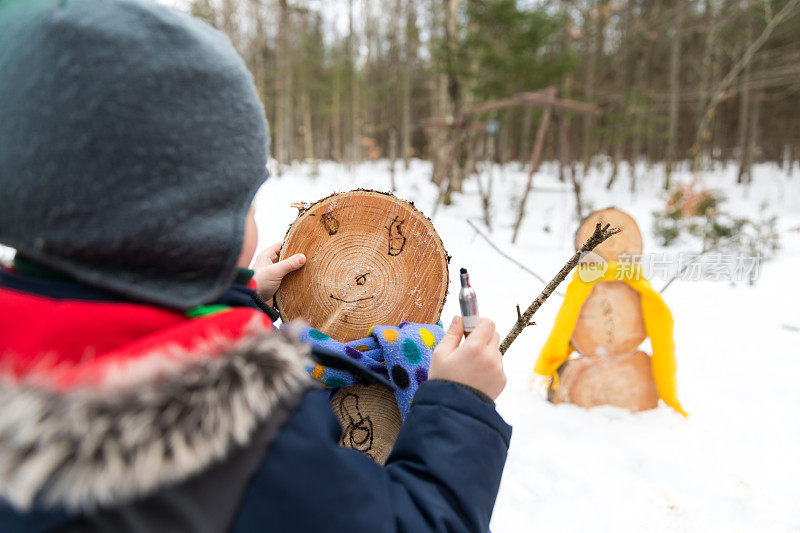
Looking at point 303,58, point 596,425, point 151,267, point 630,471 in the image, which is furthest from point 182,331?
point 303,58

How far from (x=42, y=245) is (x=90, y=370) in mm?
194

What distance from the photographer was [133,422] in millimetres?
531

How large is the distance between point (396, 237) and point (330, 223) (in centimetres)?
21

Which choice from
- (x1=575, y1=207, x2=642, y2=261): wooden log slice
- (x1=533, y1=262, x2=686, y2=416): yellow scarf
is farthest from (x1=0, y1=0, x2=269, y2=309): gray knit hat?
(x1=533, y1=262, x2=686, y2=416): yellow scarf

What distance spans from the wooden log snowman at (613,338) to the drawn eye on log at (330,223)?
5.84 ft

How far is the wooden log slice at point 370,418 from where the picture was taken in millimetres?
1272

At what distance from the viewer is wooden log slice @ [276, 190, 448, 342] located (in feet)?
4.59

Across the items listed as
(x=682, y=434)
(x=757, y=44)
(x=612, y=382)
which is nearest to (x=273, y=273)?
(x=612, y=382)

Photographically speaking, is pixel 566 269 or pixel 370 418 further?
pixel 370 418

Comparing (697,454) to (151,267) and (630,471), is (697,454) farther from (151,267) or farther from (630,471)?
(151,267)

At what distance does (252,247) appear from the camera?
0.85 metres

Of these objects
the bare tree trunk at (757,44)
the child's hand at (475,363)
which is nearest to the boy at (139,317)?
the child's hand at (475,363)

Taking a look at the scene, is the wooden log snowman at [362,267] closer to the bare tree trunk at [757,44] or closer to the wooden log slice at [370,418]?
the wooden log slice at [370,418]

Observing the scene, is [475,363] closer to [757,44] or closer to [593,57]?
[757,44]
